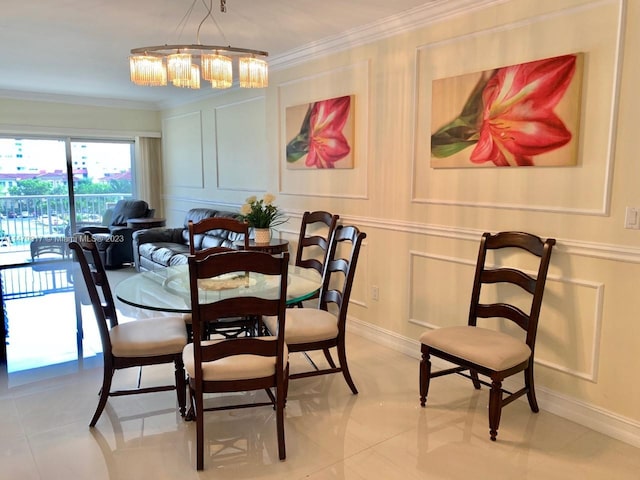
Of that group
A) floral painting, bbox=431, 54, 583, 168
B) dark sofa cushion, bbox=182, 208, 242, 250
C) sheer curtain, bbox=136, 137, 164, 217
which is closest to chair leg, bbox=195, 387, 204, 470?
floral painting, bbox=431, 54, 583, 168

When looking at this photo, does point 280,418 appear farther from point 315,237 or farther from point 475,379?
point 315,237

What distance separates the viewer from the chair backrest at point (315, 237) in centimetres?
382

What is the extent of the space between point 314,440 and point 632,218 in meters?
1.94

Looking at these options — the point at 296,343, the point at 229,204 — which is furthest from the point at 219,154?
the point at 296,343

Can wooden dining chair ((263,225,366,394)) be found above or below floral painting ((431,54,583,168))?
below

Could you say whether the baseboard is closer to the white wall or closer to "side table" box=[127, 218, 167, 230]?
the white wall

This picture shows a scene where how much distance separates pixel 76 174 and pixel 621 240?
Result: 7351 millimetres

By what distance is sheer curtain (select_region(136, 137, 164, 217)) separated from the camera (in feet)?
25.1

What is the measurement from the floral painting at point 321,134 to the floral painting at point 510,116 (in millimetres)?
903

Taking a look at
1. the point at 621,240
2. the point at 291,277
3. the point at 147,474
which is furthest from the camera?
the point at 291,277

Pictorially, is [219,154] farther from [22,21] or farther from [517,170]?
[517,170]

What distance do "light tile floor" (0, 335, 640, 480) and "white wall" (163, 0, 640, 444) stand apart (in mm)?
391

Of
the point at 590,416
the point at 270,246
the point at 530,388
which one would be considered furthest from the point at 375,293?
the point at 590,416

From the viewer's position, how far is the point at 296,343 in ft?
8.80
